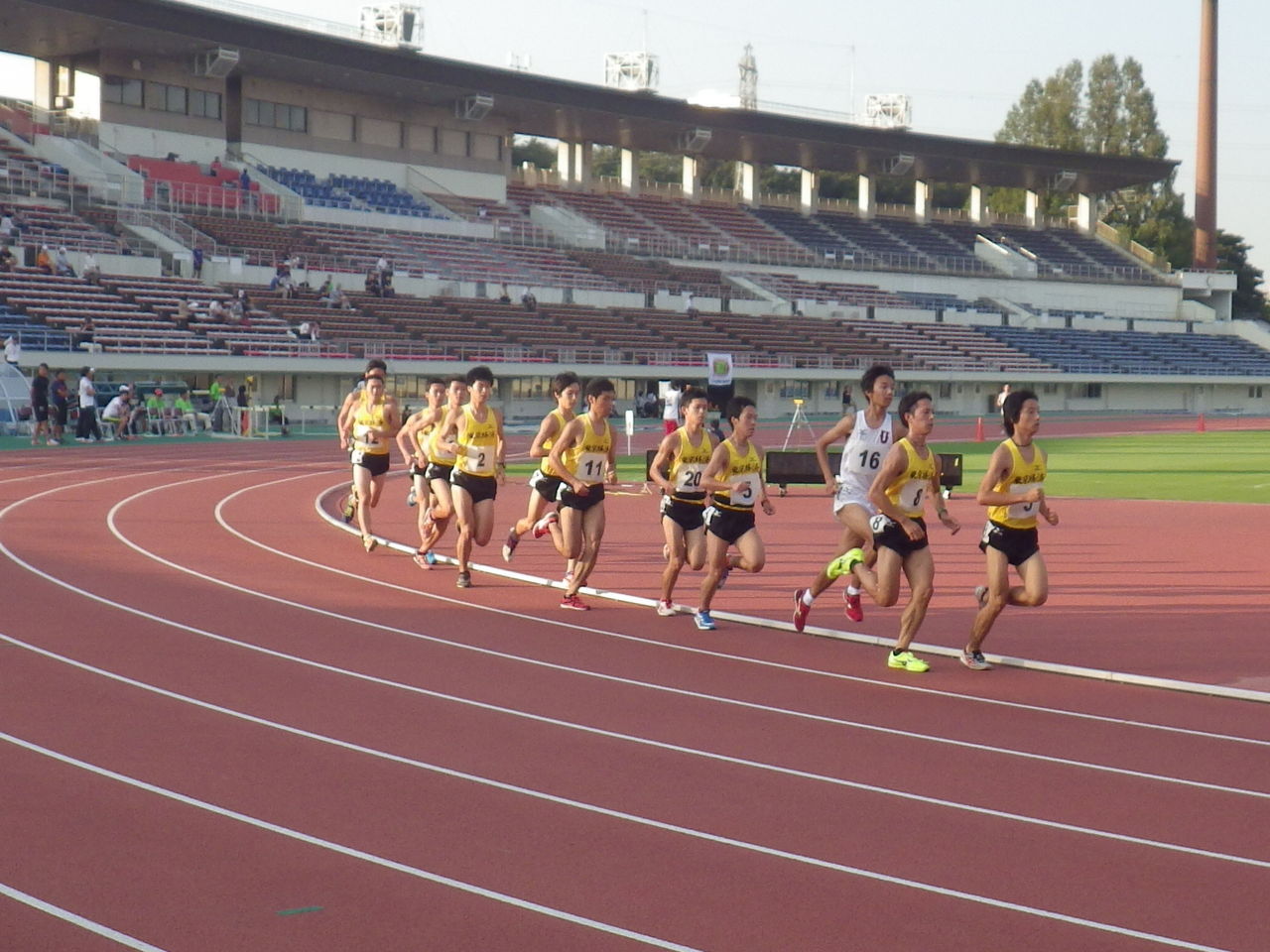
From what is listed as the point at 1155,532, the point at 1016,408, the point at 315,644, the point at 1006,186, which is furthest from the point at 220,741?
the point at 1006,186

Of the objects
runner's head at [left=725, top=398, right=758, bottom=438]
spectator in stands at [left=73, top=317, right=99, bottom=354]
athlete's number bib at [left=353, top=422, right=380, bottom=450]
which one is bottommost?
athlete's number bib at [left=353, top=422, right=380, bottom=450]

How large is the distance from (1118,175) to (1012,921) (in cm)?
8613

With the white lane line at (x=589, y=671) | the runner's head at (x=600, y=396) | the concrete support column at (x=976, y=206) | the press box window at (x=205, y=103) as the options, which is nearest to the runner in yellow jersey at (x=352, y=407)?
the white lane line at (x=589, y=671)

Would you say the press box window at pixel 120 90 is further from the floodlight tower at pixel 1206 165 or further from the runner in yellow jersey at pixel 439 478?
the floodlight tower at pixel 1206 165

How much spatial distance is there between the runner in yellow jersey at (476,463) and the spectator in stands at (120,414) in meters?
23.8

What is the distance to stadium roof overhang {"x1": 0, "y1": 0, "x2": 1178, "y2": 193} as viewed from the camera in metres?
49.8

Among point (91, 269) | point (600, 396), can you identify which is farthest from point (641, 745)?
point (91, 269)

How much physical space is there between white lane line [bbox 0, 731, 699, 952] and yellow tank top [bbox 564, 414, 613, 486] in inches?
221

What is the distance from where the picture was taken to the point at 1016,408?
9422 millimetres

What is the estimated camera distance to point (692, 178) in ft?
244

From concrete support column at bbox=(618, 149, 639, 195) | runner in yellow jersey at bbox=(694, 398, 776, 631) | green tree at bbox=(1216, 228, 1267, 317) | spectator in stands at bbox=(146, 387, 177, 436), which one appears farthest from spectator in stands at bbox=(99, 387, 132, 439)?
green tree at bbox=(1216, 228, 1267, 317)

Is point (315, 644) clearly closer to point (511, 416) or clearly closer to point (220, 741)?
point (220, 741)

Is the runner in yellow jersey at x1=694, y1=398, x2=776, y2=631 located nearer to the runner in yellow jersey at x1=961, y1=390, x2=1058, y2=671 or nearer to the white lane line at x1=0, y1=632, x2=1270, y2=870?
the runner in yellow jersey at x1=961, y1=390, x2=1058, y2=671

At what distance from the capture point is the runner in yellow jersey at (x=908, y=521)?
971 centimetres
